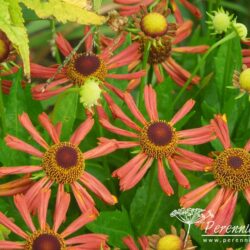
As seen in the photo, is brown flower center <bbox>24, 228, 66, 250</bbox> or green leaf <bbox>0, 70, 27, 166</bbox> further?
green leaf <bbox>0, 70, 27, 166</bbox>

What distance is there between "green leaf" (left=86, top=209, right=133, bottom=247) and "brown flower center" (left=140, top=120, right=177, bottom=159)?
105 millimetres

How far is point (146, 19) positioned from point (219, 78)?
181 millimetres

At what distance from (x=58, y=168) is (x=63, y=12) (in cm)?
28

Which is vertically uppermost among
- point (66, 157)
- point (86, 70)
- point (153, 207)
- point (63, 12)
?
point (63, 12)

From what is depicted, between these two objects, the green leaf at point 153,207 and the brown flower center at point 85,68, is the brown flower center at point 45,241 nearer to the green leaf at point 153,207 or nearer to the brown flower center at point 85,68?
the green leaf at point 153,207

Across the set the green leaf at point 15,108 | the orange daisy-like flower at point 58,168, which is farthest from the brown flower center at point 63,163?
the green leaf at point 15,108

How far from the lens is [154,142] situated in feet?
3.45

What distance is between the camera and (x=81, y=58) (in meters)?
1.16

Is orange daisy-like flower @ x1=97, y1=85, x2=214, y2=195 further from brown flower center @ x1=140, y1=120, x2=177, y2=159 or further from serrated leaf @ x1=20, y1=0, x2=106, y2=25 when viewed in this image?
serrated leaf @ x1=20, y1=0, x2=106, y2=25

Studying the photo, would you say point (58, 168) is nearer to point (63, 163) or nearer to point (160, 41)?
point (63, 163)

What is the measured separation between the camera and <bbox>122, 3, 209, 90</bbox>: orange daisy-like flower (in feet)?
3.66

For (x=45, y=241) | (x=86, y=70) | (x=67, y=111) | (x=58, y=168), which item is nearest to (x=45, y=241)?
(x=45, y=241)

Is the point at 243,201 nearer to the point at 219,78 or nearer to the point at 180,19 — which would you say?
the point at 219,78

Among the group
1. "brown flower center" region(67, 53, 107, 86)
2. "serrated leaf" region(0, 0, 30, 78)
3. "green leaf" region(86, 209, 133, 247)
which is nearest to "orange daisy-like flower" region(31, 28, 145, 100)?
"brown flower center" region(67, 53, 107, 86)
